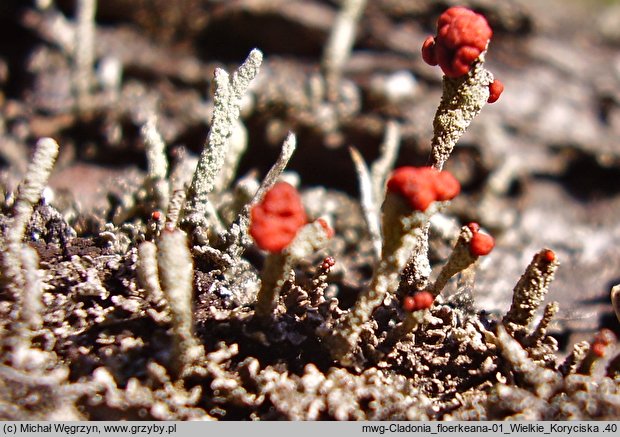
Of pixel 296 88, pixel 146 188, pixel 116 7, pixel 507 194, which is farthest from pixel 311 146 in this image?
pixel 116 7

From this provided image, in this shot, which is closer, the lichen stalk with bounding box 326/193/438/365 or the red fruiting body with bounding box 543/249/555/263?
the lichen stalk with bounding box 326/193/438/365

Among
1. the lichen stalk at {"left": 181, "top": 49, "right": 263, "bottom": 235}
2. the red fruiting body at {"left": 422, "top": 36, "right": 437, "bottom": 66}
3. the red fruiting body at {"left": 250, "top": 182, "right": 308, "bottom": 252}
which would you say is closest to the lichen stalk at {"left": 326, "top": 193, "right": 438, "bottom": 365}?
the red fruiting body at {"left": 250, "top": 182, "right": 308, "bottom": 252}

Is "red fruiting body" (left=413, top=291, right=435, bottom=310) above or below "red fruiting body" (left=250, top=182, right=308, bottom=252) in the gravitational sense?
below

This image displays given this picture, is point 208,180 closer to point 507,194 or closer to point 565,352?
point 565,352

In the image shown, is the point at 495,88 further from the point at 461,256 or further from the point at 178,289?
the point at 178,289

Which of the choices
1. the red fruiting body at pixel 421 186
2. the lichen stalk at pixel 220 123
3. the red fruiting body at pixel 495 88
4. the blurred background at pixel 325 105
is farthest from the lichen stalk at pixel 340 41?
the red fruiting body at pixel 421 186

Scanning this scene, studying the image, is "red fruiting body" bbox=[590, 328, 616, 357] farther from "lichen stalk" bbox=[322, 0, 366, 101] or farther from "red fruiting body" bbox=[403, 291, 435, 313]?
"lichen stalk" bbox=[322, 0, 366, 101]
